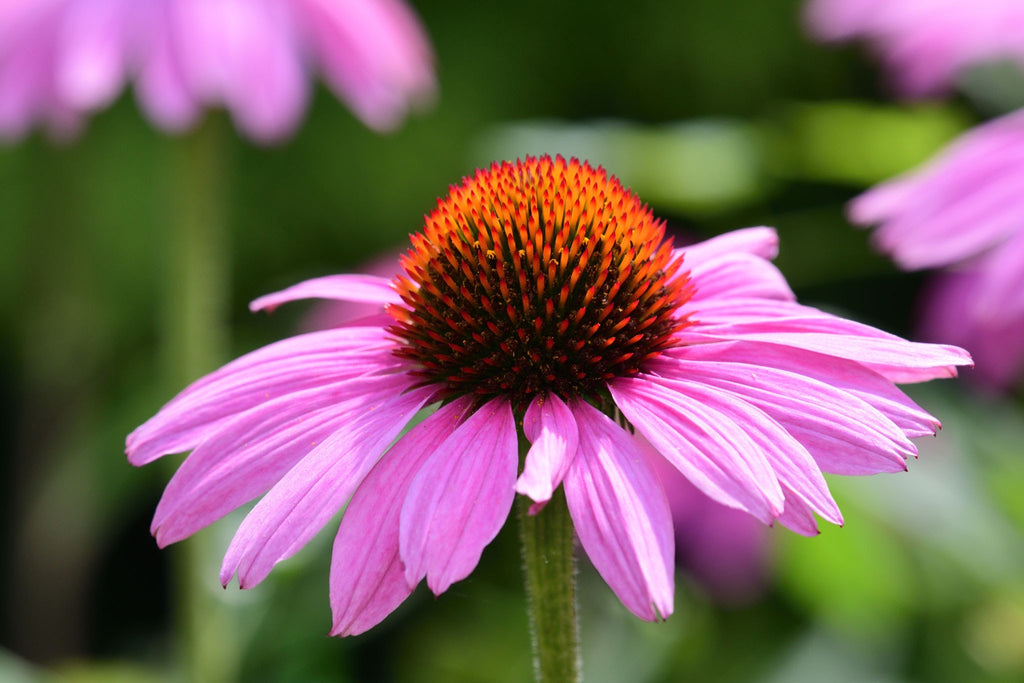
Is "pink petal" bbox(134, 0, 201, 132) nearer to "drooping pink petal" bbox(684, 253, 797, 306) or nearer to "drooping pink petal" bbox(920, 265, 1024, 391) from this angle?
"drooping pink petal" bbox(684, 253, 797, 306)

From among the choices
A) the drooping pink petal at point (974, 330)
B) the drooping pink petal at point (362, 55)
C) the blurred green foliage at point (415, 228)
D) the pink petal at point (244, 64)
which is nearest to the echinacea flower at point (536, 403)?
the blurred green foliage at point (415, 228)

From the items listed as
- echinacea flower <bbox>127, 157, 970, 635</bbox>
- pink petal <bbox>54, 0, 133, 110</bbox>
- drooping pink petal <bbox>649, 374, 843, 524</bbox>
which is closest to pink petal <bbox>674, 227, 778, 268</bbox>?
echinacea flower <bbox>127, 157, 970, 635</bbox>

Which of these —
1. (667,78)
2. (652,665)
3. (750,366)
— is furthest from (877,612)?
(667,78)

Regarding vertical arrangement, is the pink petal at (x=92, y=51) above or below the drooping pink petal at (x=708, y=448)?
above

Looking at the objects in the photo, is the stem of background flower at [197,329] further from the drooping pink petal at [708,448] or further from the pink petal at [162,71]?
the drooping pink petal at [708,448]

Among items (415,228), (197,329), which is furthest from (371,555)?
(415,228)

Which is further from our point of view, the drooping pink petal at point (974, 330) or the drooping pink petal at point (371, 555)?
the drooping pink petal at point (974, 330)

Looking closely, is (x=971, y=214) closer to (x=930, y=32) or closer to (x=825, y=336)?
(x=825, y=336)
